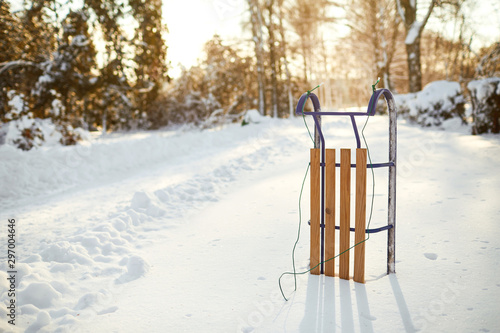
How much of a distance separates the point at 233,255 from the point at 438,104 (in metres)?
10.7

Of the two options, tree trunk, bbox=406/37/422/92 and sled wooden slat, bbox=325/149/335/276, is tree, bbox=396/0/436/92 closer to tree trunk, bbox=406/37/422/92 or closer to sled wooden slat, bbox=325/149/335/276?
tree trunk, bbox=406/37/422/92

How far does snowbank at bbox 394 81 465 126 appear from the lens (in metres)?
11.0

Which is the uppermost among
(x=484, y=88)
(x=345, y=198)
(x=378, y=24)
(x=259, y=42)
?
(x=378, y=24)

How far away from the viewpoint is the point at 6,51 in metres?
9.73

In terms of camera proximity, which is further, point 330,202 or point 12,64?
point 12,64

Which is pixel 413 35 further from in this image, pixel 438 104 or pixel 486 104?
pixel 486 104

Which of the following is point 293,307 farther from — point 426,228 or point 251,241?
point 426,228

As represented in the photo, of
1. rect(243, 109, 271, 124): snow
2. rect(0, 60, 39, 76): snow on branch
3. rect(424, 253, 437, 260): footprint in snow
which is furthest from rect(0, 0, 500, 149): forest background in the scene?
rect(424, 253, 437, 260): footprint in snow

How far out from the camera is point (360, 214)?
2.54 meters

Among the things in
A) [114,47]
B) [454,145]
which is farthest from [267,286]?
[114,47]

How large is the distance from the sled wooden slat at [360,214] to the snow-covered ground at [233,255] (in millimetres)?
125

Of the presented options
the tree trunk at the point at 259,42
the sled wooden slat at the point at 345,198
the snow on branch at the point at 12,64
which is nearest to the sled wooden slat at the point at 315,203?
the sled wooden slat at the point at 345,198

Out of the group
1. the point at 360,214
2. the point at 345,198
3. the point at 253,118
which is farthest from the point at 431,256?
the point at 253,118

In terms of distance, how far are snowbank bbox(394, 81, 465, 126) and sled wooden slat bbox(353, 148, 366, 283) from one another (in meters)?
10.5
